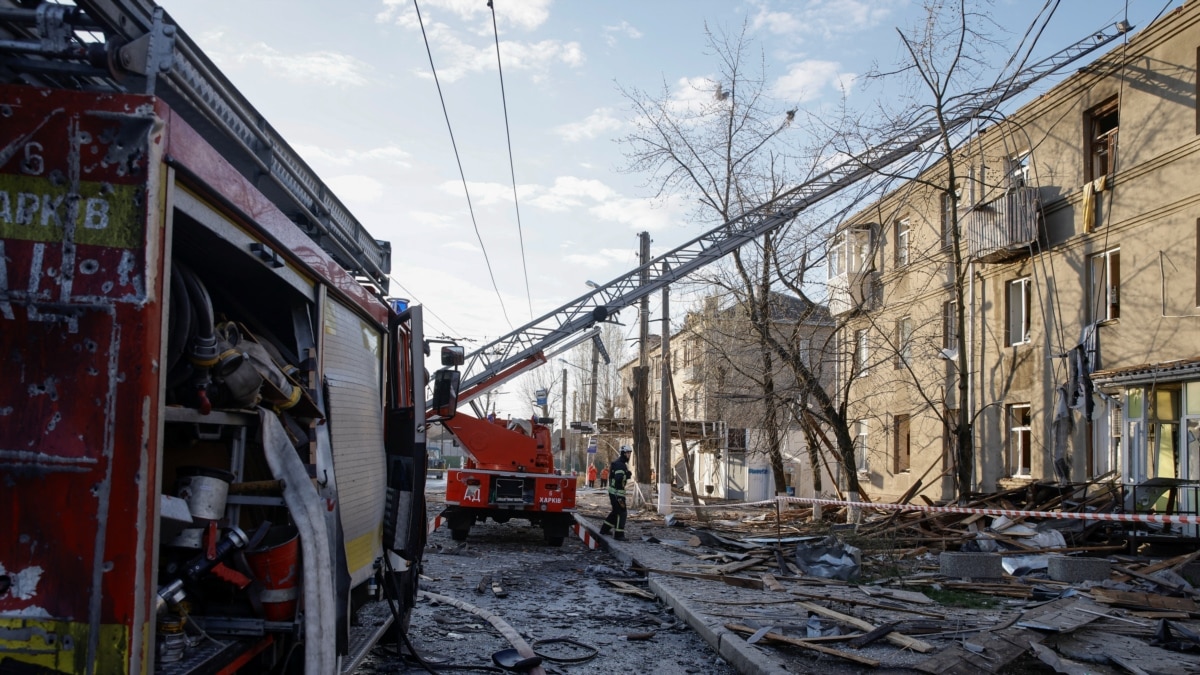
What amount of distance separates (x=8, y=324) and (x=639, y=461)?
22.7m

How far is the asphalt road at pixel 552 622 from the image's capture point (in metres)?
7.23

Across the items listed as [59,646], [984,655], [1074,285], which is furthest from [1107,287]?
[59,646]

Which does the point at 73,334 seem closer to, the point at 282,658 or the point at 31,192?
the point at 31,192

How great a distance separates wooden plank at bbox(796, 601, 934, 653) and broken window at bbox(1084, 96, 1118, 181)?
13.2 meters

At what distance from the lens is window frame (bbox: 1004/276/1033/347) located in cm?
2069

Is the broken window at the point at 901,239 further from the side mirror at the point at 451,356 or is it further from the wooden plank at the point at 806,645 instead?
the side mirror at the point at 451,356

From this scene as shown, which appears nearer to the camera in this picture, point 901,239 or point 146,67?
point 146,67

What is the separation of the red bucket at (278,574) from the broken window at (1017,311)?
65.1 feet

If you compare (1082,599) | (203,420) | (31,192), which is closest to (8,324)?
(31,192)

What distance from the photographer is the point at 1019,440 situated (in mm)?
21047

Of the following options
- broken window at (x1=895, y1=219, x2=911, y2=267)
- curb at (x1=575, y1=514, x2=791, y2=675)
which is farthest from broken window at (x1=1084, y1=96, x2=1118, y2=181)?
curb at (x1=575, y1=514, x2=791, y2=675)

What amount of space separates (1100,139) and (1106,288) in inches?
116

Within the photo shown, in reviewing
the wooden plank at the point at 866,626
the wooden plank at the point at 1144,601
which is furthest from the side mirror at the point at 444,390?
the wooden plank at the point at 1144,601

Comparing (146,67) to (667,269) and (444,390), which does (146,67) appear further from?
(667,269)
